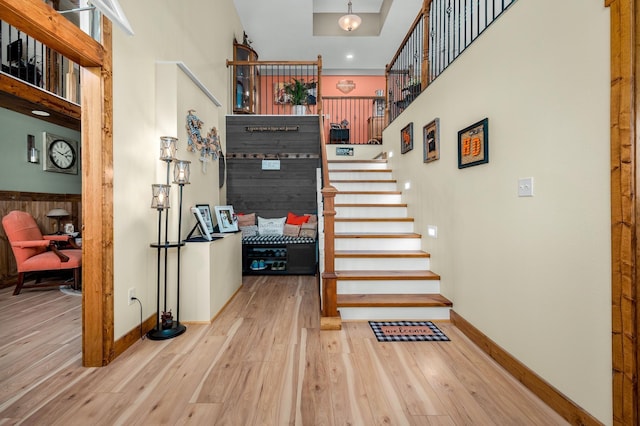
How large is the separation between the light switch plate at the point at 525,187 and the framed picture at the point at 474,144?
41cm

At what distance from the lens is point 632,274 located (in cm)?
127

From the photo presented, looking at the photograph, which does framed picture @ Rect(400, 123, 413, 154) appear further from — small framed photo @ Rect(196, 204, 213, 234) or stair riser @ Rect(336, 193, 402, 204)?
small framed photo @ Rect(196, 204, 213, 234)

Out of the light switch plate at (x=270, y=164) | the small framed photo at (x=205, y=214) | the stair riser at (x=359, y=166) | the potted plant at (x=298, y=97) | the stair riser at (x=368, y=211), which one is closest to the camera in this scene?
the small framed photo at (x=205, y=214)

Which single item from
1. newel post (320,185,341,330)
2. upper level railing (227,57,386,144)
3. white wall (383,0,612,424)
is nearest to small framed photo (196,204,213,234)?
newel post (320,185,341,330)

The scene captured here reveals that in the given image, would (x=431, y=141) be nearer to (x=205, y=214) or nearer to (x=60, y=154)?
(x=205, y=214)

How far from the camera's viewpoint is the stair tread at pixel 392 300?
2.89 meters

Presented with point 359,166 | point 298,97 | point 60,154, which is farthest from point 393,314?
point 60,154

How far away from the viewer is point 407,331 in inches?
106

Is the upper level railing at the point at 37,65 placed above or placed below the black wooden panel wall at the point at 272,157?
above

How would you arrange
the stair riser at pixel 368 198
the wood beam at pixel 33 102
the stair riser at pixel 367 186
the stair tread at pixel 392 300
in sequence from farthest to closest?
the stair riser at pixel 367 186 → the stair riser at pixel 368 198 → the wood beam at pixel 33 102 → the stair tread at pixel 392 300

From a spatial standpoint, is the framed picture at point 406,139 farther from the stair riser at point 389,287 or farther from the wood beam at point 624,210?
the wood beam at point 624,210

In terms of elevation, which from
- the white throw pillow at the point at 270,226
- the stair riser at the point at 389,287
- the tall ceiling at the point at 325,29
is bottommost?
the stair riser at the point at 389,287

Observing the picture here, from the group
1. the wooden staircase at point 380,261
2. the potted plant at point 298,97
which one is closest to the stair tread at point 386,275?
the wooden staircase at point 380,261

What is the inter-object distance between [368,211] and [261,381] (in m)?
2.73
